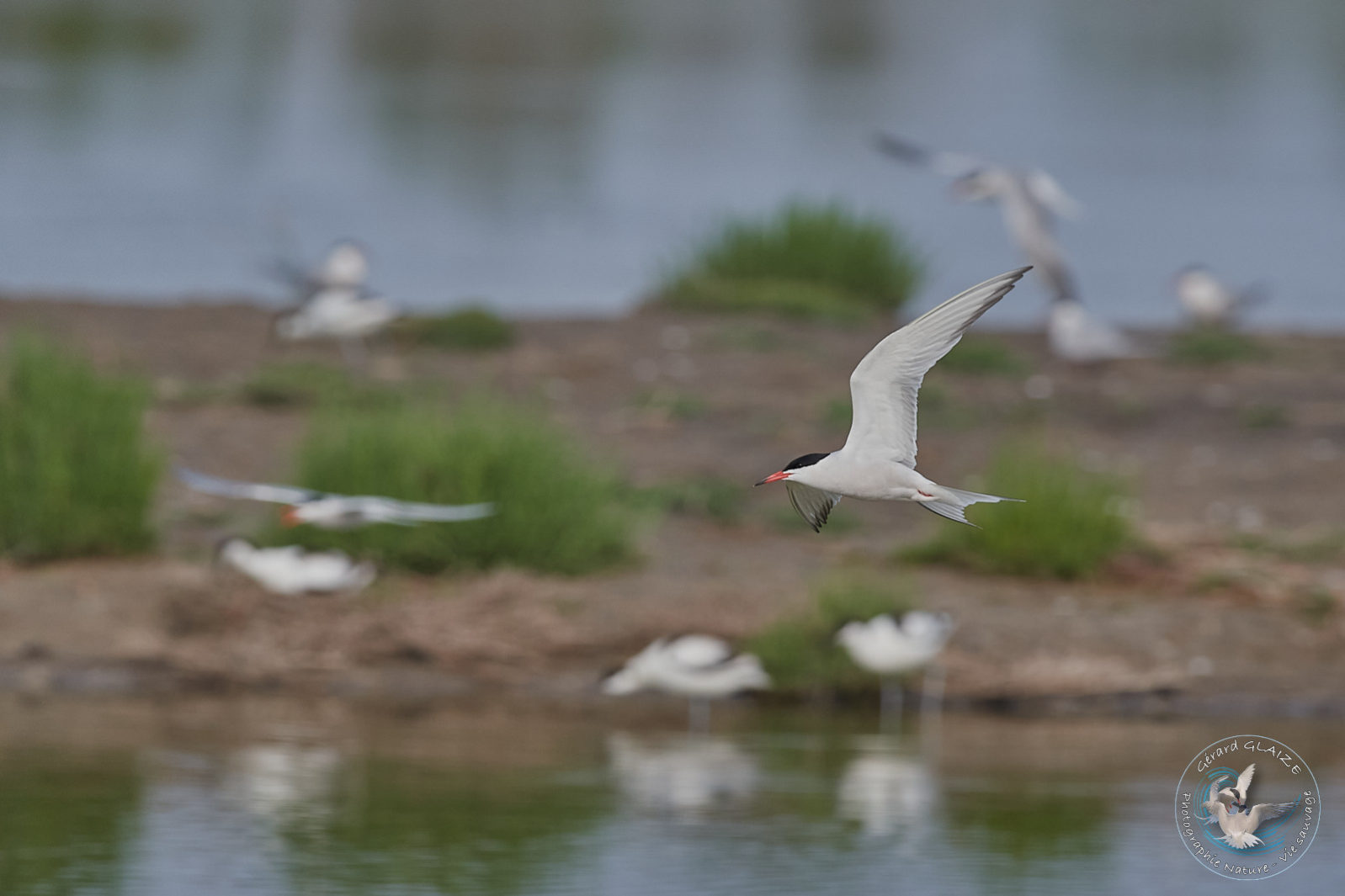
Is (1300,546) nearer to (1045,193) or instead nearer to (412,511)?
(1045,193)

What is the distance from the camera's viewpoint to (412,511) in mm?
10609

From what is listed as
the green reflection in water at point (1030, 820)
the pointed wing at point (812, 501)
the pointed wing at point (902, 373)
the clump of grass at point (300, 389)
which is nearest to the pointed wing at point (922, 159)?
the clump of grass at point (300, 389)

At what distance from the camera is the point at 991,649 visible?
39.1 ft

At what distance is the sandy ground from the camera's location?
11.6 metres

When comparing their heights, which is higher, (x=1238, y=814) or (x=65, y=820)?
(x=1238, y=814)

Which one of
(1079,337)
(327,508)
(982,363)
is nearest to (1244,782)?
(327,508)

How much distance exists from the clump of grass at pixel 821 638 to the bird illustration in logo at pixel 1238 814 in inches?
104

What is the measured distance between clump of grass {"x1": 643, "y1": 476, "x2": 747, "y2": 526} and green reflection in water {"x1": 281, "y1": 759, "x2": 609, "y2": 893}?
408cm

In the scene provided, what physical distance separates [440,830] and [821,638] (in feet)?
9.78

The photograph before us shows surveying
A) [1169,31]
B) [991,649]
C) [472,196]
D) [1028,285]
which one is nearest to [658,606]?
[991,649]

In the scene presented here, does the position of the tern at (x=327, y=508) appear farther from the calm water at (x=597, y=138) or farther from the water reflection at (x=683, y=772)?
the calm water at (x=597, y=138)

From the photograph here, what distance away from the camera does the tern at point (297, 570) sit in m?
11.6

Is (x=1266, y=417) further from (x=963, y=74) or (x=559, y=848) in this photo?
(x=963, y=74)

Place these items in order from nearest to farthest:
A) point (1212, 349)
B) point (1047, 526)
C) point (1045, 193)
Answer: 1. point (1047, 526)
2. point (1045, 193)
3. point (1212, 349)
